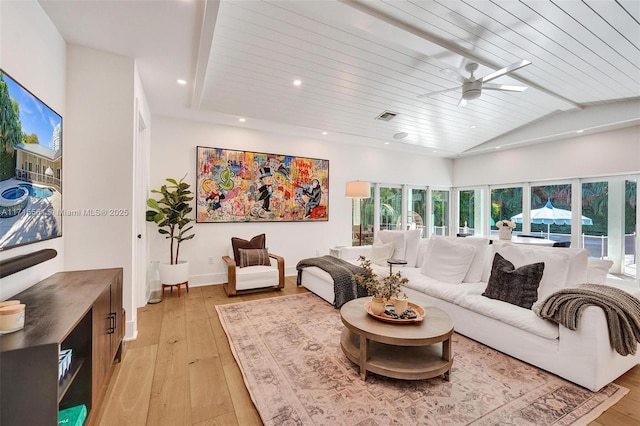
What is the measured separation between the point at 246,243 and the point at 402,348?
10.2ft

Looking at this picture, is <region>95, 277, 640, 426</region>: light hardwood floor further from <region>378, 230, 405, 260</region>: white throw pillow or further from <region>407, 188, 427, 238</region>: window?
<region>407, 188, 427, 238</region>: window

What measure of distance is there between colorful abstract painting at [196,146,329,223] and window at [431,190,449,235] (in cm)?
333

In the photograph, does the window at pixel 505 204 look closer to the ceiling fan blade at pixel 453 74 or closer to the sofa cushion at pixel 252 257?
the ceiling fan blade at pixel 453 74

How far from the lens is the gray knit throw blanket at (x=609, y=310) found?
2.04 m

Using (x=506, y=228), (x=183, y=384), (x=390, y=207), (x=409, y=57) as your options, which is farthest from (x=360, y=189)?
(x=183, y=384)

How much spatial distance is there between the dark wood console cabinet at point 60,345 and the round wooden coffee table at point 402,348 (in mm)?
1715

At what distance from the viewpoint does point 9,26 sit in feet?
5.45

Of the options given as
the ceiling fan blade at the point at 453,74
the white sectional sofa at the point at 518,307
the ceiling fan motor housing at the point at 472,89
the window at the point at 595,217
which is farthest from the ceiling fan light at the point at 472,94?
the window at the point at 595,217

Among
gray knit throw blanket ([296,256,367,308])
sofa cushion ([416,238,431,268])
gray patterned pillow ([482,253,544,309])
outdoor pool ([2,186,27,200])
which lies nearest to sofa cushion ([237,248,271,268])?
gray knit throw blanket ([296,256,367,308])

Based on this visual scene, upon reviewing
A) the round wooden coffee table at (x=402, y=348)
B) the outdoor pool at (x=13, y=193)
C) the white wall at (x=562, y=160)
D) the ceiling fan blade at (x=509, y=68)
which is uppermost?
the ceiling fan blade at (x=509, y=68)

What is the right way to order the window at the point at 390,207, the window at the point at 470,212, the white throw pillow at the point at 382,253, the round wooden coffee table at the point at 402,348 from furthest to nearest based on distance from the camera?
the window at the point at 470,212
the window at the point at 390,207
the white throw pillow at the point at 382,253
the round wooden coffee table at the point at 402,348

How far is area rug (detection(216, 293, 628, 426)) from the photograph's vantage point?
1.79 meters

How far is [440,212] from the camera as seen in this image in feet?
25.1

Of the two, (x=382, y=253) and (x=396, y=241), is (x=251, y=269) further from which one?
(x=396, y=241)
